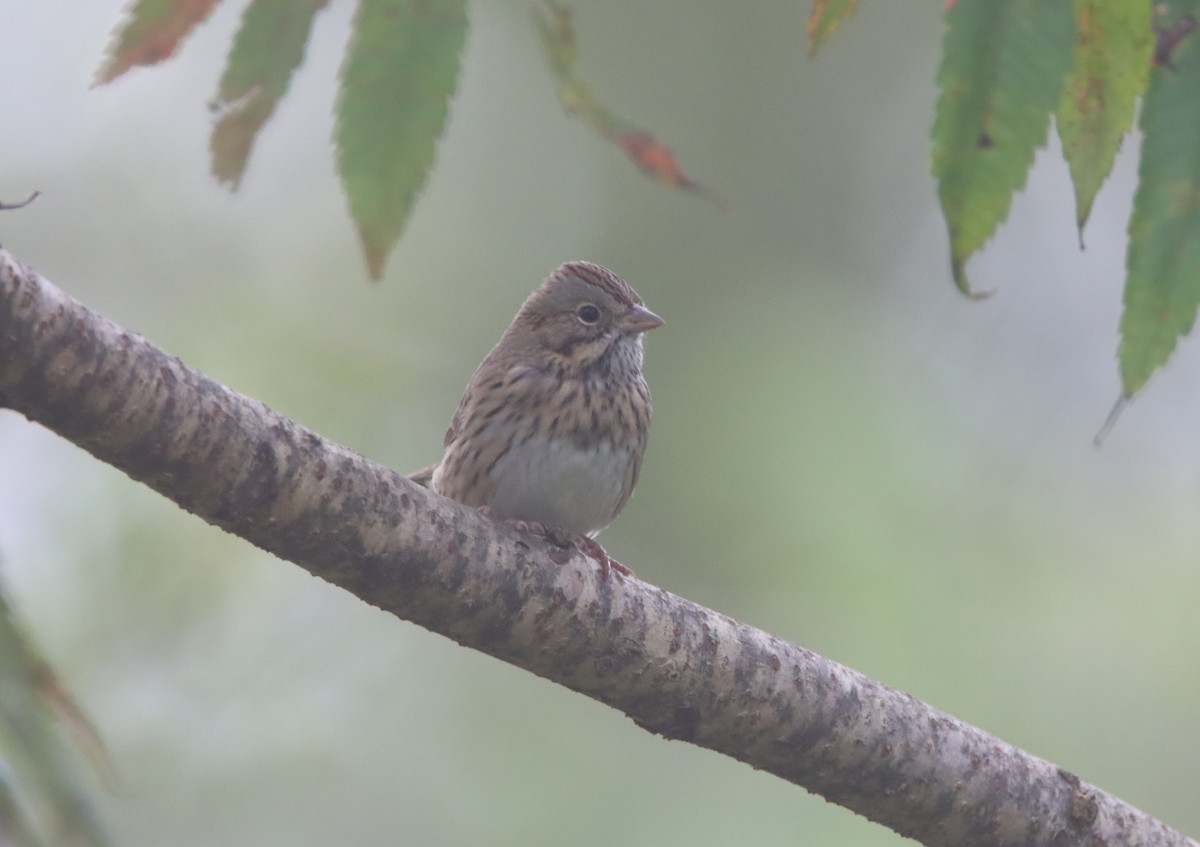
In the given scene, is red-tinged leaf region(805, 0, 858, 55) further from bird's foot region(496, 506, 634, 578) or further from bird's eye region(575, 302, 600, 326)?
bird's eye region(575, 302, 600, 326)

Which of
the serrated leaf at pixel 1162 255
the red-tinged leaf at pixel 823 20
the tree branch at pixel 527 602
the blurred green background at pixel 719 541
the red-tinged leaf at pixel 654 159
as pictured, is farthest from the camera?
the blurred green background at pixel 719 541

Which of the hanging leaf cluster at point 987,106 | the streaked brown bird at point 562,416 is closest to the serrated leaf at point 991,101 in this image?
the hanging leaf cluster at point 987,106

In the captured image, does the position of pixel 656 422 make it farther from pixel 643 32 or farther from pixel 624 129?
pixel 624 129

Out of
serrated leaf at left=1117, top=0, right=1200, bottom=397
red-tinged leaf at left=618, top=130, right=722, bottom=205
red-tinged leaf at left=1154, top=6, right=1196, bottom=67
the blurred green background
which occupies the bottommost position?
the blurred green background

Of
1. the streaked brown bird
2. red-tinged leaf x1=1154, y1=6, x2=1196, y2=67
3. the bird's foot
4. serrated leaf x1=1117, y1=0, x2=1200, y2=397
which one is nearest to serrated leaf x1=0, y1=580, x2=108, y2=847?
serrated leaf x1=1117, y1=0, x2=1200, y2=397

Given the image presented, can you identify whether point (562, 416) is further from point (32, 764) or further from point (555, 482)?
point (32, 764)

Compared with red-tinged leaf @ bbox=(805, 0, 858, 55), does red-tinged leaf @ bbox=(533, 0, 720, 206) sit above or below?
below

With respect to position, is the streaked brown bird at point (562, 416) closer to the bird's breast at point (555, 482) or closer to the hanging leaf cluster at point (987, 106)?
the bird's breast at point (555, 482)
